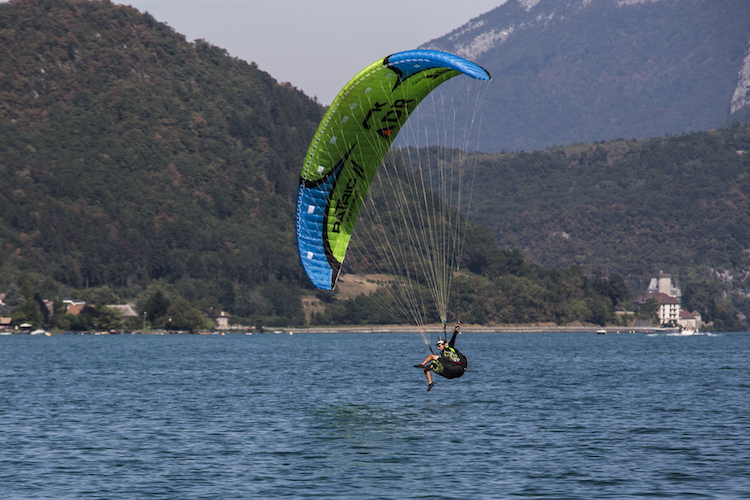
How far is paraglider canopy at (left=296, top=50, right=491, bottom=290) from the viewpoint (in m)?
29.1

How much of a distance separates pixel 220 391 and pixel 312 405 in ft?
34.7

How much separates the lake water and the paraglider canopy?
640 cm

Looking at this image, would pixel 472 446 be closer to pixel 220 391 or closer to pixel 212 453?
pixel 212 453

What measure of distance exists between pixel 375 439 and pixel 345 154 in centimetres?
981

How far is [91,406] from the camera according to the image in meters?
41.5

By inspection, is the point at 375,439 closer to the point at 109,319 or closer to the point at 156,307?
the point at 109,319

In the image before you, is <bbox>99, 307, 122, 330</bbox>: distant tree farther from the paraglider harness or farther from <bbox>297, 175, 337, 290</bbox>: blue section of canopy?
the paraglider harness

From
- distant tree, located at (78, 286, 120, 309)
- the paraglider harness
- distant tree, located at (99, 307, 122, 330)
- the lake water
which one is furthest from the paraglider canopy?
distant tree, located at (78, 286, 120, 309)

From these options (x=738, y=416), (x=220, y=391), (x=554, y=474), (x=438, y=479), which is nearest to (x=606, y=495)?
(x=554, y=474)

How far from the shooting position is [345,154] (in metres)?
30.6

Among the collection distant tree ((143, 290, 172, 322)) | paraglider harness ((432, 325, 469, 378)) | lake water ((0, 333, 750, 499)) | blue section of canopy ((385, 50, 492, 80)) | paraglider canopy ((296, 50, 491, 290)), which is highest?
blue section of canopy ((385, 50, 492, 80))

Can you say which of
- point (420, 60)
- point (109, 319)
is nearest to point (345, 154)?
point (420, 60)

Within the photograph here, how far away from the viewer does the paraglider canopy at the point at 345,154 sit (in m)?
29.1

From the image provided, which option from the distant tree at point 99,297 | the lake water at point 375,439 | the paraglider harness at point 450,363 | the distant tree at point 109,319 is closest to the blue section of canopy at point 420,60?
the paraglider harness at point 450,363
